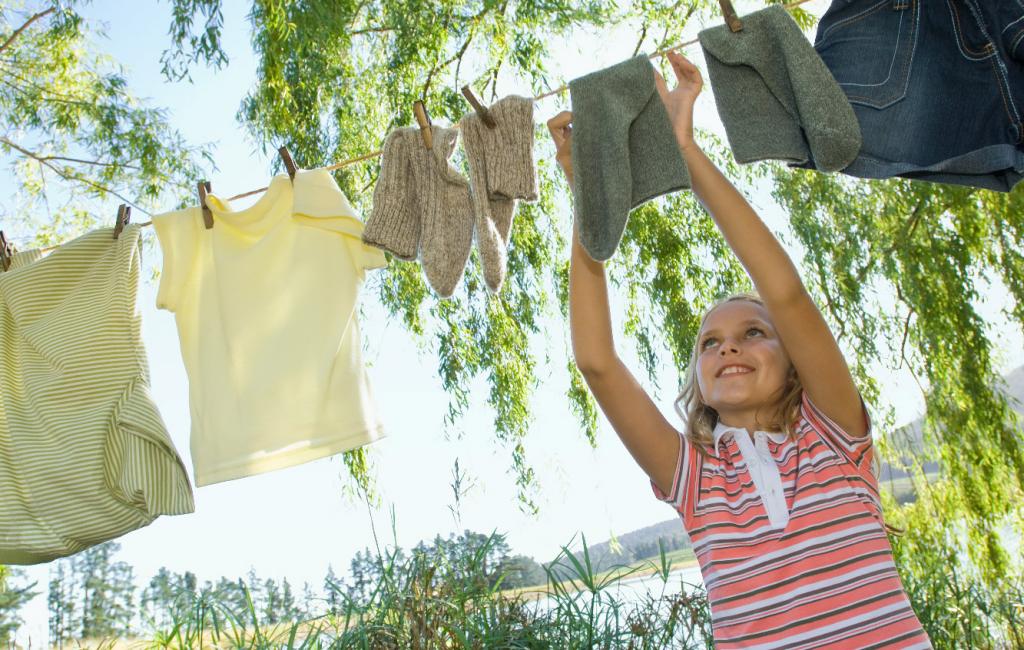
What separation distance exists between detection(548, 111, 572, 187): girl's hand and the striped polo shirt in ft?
1.79

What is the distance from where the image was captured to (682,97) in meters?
1.63

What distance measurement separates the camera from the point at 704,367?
5.46 ft

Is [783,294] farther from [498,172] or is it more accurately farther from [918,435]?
[918,435]

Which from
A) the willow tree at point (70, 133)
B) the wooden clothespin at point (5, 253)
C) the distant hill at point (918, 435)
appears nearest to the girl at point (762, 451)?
the wooden clothespin at point (5, 253)

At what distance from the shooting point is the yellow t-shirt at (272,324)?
190 cm

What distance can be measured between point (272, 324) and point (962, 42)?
4.81ft

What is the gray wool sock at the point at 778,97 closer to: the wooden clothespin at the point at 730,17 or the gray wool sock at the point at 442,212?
the wooden clothespin at the point at 730,17

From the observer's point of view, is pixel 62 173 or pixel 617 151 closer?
pixel 617 151

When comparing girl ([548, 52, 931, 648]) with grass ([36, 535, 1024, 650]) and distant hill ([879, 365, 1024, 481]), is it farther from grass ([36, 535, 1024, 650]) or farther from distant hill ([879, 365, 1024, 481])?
distant hill ([879, 365, 1024, 481])

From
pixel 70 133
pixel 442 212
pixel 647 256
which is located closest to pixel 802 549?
pixel 442 212

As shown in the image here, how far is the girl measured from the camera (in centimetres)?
139

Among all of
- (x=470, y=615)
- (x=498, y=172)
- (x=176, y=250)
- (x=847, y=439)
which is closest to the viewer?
(x=847, y=439)

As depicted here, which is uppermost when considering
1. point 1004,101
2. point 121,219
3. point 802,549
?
point 121,219

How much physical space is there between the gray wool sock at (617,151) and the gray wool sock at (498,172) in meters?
0.18
